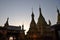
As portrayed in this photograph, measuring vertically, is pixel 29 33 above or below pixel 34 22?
below

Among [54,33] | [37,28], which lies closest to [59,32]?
[54,33]

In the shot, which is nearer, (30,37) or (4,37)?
(4,37)

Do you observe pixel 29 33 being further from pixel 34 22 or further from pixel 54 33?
pixel 54 33

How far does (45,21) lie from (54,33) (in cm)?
2870

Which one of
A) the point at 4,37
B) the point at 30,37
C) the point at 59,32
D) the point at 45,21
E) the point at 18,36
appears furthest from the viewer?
the point at 45,21

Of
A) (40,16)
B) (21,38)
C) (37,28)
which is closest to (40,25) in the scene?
(37,28)

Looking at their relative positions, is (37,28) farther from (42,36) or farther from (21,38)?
(21,38)

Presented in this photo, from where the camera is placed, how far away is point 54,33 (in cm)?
1530

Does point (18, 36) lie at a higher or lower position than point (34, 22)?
lower

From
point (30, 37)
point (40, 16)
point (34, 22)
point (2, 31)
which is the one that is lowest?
point (30, 37)

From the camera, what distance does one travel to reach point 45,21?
43.8m

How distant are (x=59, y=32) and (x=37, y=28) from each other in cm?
2590

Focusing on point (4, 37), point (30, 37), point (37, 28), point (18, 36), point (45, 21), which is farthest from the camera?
point (45, 21)

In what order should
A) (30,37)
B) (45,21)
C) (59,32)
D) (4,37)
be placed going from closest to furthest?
(59,32) → (4,37) → (30,37) → (45,21)
